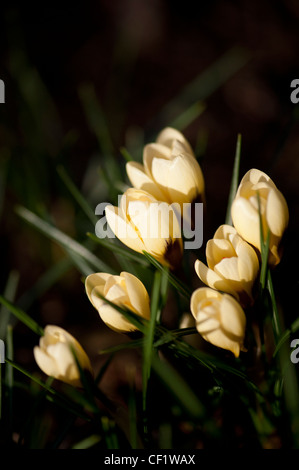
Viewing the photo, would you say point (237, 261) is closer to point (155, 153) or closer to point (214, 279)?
point (214, 279)

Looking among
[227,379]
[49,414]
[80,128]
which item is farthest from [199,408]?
[80,128]

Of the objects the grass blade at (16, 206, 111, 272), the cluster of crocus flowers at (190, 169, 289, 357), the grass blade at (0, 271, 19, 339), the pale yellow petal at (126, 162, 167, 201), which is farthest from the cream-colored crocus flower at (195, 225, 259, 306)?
the grass blade at (0, 271, 19, 339)

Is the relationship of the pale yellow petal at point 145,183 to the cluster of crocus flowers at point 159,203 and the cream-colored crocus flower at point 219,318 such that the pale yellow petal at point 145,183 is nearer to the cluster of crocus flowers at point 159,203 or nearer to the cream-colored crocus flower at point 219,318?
the cluster of crocus flowers at point 159,203

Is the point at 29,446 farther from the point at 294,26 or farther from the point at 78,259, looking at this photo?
the point at 294,26

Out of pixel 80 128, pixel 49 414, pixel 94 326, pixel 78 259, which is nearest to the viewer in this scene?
pixel 78 259

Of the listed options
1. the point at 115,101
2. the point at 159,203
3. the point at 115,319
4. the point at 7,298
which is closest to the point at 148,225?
the point at 159,203

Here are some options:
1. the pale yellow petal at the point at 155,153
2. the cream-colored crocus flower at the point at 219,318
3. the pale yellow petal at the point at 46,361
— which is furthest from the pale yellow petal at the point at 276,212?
the pale yellow petal at the point at 46,361

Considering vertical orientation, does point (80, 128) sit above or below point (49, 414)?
above
